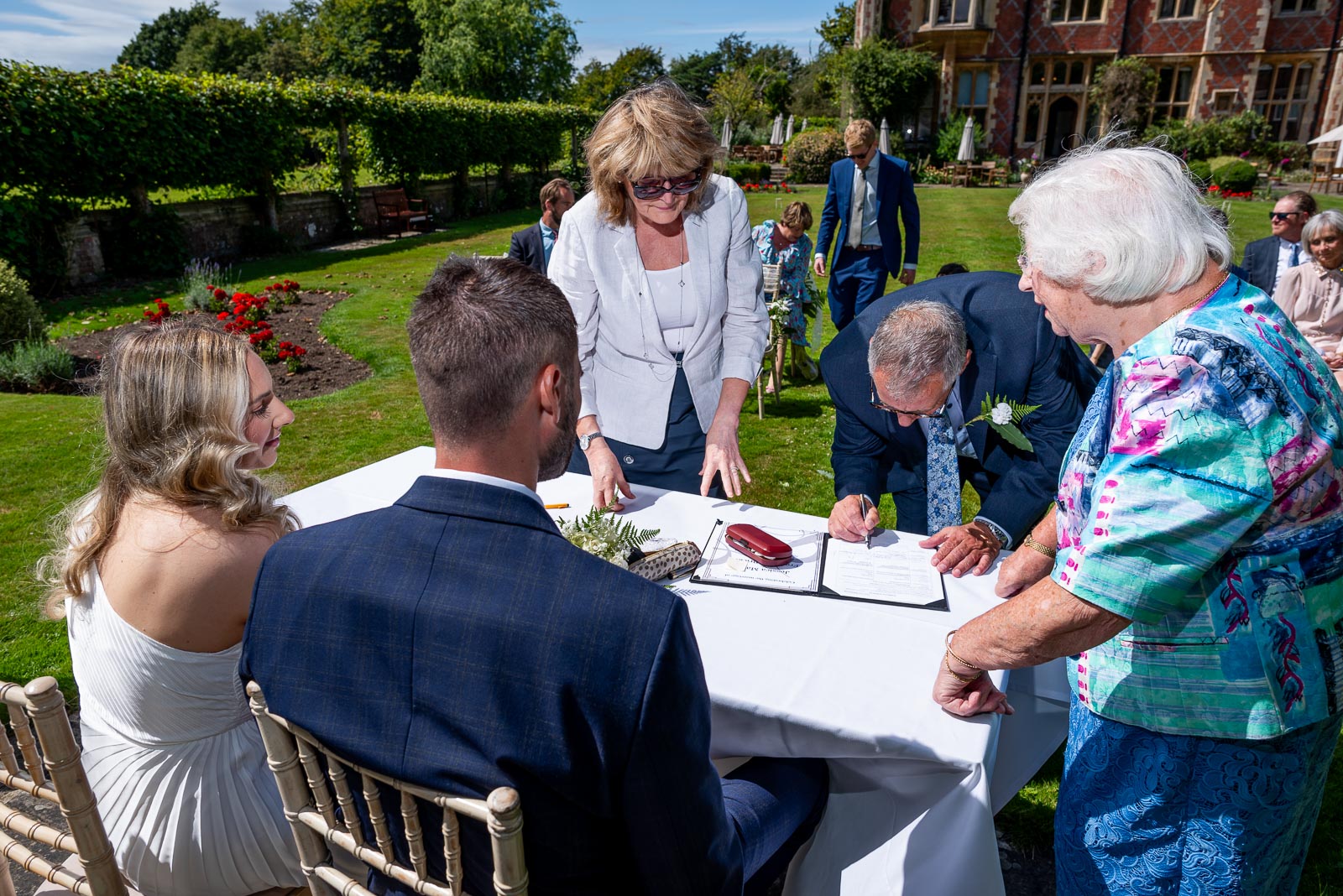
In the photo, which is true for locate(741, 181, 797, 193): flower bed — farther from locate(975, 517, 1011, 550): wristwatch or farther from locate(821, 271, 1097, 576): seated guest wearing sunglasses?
locate(975, 517, 1011, 550): wristwatch

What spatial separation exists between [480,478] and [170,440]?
3.66 ft

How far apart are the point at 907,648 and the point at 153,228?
50.5 feet

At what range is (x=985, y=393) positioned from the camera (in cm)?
307

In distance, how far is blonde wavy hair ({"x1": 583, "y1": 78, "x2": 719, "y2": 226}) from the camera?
2877 mm

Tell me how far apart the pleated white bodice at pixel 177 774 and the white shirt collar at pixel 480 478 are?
966 mm

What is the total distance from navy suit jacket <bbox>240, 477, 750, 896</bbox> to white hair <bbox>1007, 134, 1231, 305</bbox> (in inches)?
43.6

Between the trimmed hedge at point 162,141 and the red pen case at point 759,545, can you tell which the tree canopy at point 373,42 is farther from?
the red pen case at point 759,545

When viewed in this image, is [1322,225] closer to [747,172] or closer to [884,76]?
[747,172]

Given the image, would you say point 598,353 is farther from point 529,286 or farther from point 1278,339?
point 1278,339

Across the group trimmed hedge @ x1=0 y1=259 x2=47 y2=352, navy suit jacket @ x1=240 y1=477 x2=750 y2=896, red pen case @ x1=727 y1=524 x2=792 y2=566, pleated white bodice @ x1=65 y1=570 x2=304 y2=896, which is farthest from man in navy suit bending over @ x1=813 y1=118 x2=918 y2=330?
trimmed hedge @ x1=0 y1=259 x2=47 y2=352

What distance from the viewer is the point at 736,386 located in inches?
126

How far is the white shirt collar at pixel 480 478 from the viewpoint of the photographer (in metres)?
1.33

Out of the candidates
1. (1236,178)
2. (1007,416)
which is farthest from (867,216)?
(1236,178)

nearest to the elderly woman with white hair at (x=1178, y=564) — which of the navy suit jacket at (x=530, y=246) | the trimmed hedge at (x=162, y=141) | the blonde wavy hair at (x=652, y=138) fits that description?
the blonde wavy hair at (x=652, y=138)
